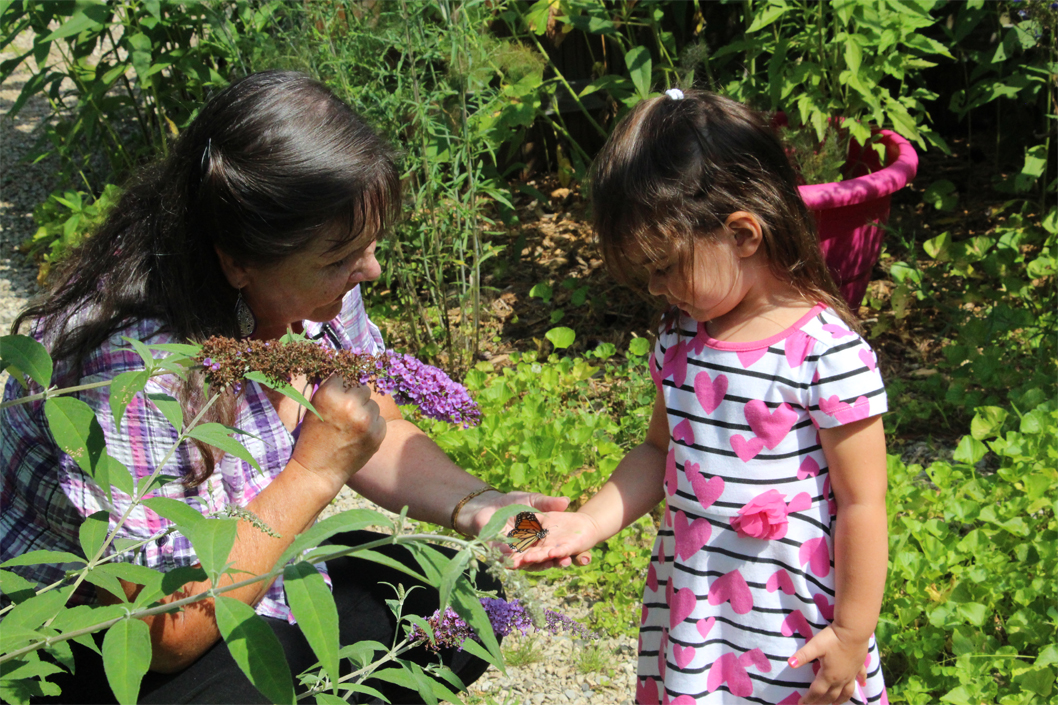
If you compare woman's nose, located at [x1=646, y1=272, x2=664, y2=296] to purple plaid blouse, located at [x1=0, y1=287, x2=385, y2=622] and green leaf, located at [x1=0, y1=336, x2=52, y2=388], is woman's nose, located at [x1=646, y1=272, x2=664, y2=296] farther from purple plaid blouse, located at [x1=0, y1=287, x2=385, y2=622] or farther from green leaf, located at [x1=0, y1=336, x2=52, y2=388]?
green leaf, located at [x1=0, y1=336, x2=52, y2=388]

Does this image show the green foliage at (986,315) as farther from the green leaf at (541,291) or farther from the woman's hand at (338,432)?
the woman's hand at (338,432)

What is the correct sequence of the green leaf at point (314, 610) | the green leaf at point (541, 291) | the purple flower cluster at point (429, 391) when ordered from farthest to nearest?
1. the green leaf at point (541, 291)
2. the purple flower cluster at point (429, 391)
3. the green leaf at point (314, 610)

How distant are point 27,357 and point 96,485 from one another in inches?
23.5

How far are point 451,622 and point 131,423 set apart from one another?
632 mm

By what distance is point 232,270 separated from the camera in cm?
172

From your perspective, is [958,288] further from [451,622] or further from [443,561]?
[443,561]

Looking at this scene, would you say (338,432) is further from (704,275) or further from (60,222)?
(60,222)

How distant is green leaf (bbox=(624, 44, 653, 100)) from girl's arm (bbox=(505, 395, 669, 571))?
1.99 m

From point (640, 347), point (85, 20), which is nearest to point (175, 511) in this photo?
point (640, 347)

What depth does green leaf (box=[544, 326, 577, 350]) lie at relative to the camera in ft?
12.4

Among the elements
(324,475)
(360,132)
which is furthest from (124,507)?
(360,132)

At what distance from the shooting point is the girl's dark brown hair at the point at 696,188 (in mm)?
1585

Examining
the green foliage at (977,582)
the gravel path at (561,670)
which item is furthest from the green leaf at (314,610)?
the green foliage at (977,582)

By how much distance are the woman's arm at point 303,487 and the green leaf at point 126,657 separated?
560 mm
